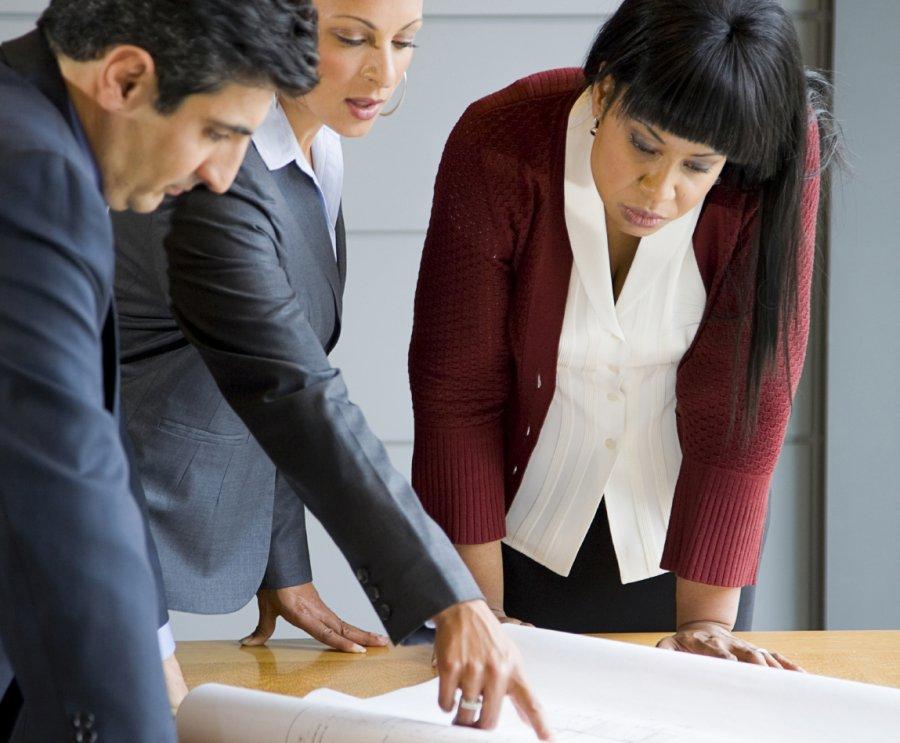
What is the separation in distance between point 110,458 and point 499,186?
31.3 inches

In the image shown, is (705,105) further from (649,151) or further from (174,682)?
(174,682)

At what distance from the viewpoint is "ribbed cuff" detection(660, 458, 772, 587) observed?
153cm

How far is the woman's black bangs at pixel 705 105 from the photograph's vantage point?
1241mm

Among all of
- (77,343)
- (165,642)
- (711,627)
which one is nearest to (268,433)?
(165,642)

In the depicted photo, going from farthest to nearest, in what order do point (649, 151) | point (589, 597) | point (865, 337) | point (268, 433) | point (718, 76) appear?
point (865, 337), point (589, 597), point (649, 151), point (718, 76), point (268, 433)

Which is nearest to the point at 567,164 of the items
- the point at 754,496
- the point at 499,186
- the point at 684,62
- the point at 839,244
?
the point at 499,186

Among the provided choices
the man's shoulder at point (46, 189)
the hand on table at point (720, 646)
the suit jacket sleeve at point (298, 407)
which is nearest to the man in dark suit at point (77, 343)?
the man's shoulder at point (46, 189)

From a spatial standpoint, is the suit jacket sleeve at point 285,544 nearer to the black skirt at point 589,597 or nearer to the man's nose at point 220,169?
the black skirt at point 589,597

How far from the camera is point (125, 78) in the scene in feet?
2.72

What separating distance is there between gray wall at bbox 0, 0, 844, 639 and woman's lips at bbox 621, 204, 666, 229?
1.38m

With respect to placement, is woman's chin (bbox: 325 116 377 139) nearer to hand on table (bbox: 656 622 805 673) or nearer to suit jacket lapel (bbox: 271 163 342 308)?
suit jacket lapel (bbox: 271 163 342 308)

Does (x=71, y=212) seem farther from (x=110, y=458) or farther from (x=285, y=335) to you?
(x=285, y=335)

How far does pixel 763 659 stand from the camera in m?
1.34

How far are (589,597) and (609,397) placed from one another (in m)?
0.31
